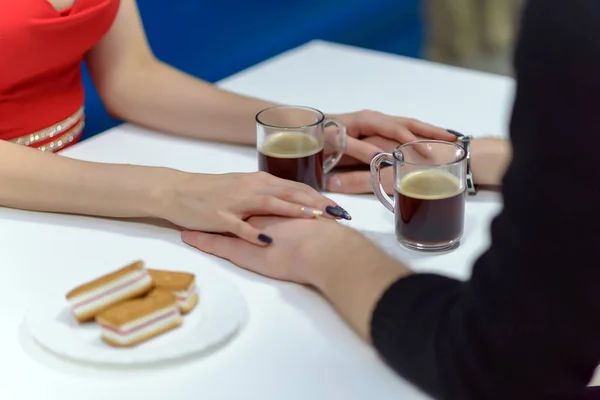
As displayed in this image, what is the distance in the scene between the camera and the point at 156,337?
844 mm

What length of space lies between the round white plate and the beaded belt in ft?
1.77

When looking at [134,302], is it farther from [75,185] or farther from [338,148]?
[338,148]

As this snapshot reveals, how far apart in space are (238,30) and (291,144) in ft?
3.55

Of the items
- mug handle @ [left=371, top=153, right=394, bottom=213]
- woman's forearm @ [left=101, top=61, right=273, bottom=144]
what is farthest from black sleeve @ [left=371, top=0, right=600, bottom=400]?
woman's forearm @ [left=101, top=61, right=273, bottom=144]

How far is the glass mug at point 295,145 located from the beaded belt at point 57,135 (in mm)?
425

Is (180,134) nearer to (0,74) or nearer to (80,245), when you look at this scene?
(0,74)

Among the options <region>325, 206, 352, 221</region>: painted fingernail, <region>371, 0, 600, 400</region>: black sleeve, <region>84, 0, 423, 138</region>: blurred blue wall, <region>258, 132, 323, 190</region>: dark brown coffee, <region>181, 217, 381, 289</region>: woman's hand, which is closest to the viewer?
<region>371, 0, 600, 400</region>: black sleeve

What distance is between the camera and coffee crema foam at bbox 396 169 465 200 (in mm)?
1004

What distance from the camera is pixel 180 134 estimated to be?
140 centimetres

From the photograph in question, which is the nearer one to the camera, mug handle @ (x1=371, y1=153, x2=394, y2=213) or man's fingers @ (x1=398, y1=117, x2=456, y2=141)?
mug handle @ (x1=371, y1=153, x2=394, y2=213)

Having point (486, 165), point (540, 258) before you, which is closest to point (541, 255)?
point (540, 258)

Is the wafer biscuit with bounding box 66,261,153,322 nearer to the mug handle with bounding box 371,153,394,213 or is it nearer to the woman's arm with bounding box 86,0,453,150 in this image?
the mug handle with bounding box 371,153,394,213

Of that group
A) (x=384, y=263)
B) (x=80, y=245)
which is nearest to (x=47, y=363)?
(x=80, y=245)

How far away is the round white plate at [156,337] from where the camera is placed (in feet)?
2.66
